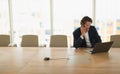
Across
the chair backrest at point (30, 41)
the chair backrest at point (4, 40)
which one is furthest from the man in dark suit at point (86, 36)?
the chair backrest at point (4, 40)

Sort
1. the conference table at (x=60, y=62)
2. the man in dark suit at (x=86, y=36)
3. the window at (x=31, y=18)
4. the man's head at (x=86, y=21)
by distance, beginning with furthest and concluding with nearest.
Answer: the window at (x=31, y=18) < the man in dark suit at (x=86, y=36) < the man's head at (x=86, y=21) < the conference table at (x=60, y=62)

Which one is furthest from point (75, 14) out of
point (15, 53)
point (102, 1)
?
point (15, 53)

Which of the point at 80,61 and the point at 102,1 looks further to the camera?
the point at 102,1

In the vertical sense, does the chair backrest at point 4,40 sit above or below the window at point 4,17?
below

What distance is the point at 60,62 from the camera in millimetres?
3150

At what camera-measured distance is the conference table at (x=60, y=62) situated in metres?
2.73

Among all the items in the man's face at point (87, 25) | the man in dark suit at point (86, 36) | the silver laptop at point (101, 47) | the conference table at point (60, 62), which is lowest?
the conference table at point (60, 62)

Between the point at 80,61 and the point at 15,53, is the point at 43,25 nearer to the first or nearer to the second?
the point at 15,53

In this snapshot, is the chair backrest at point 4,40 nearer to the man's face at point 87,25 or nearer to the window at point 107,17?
the man's face at point 87,25

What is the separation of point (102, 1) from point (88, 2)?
1.34 ft

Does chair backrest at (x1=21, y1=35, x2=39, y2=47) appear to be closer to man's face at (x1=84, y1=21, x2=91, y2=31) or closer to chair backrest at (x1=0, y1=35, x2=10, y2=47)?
chair backrest at (x1=0, y1=35, x2=10, y2=47)

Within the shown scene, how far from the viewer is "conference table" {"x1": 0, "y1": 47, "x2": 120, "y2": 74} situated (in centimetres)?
273

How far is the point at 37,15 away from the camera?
21.8ft

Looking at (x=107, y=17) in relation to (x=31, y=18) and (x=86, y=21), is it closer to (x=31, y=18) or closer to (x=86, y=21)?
(x=31, y=18)
